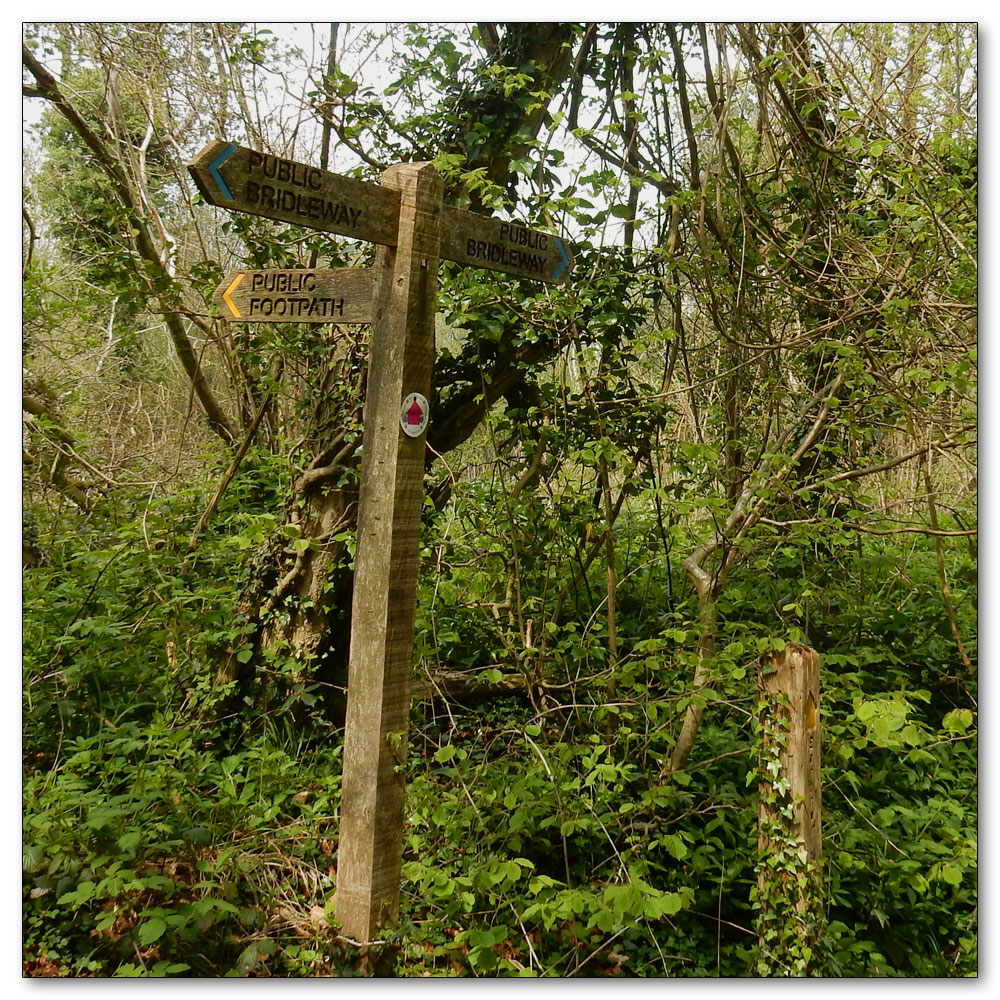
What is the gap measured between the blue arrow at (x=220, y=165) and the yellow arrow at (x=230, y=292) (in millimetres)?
473

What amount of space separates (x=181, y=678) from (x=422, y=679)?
135 cm

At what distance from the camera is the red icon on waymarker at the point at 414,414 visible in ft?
Answer: 8.37

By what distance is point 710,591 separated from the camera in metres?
3.69

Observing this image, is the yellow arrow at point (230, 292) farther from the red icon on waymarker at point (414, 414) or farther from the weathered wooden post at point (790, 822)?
the weathered wooden post at point (790, 822)

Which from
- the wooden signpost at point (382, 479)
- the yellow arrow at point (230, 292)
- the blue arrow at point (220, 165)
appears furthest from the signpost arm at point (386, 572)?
the blue arrow at point (220, 165)

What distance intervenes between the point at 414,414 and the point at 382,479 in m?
0.23

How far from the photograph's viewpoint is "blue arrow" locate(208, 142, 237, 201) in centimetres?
212

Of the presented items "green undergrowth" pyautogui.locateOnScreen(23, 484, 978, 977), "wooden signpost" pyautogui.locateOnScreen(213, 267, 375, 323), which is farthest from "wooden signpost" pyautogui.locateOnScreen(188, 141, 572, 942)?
"green undergrowth" pyautogui.locateOnScreen(23, 484, 978, 977)

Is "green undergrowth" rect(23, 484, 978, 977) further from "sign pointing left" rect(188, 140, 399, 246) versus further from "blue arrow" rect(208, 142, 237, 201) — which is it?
"blue arrow" rect(208, 142, 237, 201)

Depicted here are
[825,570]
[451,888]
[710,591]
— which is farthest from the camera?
[825,570]

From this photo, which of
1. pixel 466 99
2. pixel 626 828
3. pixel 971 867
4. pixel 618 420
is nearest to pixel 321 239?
pixel 466 99

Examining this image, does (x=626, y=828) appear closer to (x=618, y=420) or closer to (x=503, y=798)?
(x=503, y=798)

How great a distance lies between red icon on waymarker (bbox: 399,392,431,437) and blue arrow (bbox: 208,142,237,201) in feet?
2.57

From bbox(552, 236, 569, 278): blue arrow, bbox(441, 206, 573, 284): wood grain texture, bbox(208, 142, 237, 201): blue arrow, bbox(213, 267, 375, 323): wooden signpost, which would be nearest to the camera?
bbox(208, 142, 237, 201): blue arrow
